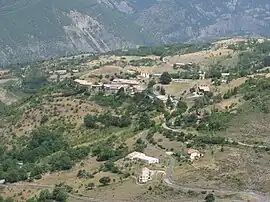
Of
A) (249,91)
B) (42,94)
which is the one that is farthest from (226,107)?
(42,94)

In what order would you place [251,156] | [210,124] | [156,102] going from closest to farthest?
1. [251,156]
2. [210,124]
3. [156,102]

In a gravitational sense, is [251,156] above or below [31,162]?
above

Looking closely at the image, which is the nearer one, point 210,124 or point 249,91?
point 210,124

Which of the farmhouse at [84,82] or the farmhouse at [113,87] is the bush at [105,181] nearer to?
the farmhouse at [113,87]

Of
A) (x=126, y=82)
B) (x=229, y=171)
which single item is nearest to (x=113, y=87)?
(x=126, y=82)

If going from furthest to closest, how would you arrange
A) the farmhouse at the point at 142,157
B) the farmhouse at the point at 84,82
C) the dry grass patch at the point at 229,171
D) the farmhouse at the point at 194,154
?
the farmhouse at the point at 84,82, the farmhouse at the point at 142,157, the farmhouse at the point at 194,154, the dry grass patch at the point at 229,171

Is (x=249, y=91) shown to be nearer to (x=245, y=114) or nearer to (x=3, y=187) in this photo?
(x=245, y=114)

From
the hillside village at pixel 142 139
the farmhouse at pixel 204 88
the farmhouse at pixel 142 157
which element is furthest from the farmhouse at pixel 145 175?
the farmhouse at pixel 204 88
